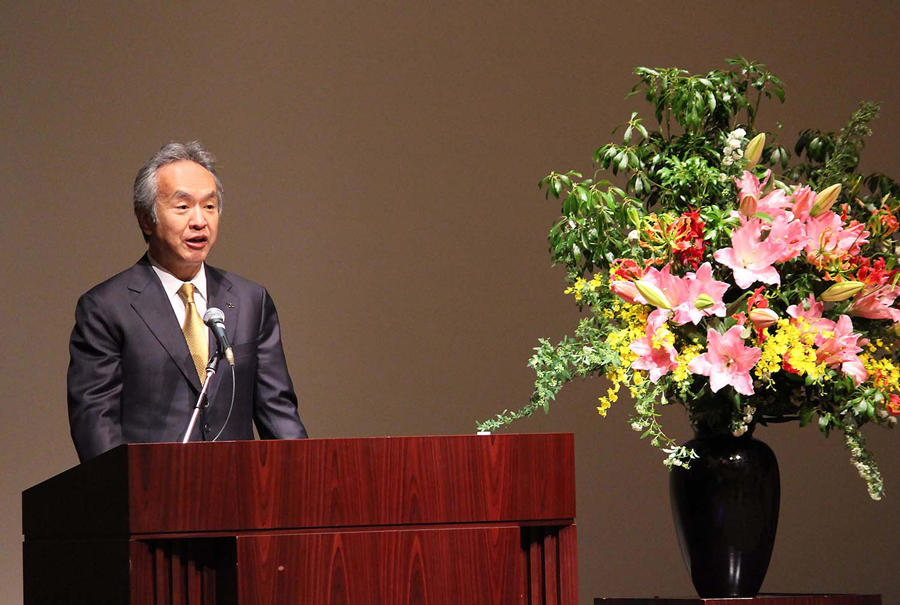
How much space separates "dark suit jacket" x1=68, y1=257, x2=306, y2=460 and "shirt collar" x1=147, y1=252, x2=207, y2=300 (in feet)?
0.06

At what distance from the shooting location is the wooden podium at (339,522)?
1638mm

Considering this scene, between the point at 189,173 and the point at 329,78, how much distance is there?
1441mm

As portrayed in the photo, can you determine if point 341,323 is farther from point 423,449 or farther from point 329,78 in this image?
point 423,449

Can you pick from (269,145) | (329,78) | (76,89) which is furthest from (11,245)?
(329,78)

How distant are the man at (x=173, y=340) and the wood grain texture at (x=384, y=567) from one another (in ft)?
2.58

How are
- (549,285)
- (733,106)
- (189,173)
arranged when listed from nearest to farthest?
(733,106) → (189,173) → (549,285)

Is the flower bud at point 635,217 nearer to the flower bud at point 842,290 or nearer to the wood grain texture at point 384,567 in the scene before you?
the flower bud at point 842,290

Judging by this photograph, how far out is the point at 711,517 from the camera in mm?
2266

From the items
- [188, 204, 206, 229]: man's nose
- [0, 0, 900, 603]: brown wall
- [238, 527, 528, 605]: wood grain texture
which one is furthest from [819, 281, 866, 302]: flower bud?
[0, 0, 900, 603]: brown wall

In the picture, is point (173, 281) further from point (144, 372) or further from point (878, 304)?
point (878, 304)

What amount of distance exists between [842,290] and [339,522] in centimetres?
101

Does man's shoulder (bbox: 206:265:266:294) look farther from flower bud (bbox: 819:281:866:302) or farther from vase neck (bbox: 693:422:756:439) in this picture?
flower bud (bbox: 819:281:866:302)

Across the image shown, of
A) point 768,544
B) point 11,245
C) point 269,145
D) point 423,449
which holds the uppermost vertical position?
point 269,145

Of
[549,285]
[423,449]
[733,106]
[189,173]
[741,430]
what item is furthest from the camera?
[549,285]
